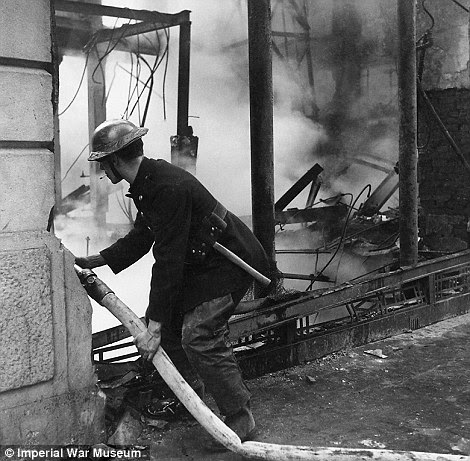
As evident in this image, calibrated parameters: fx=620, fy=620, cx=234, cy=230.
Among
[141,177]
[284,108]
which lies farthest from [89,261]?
[284,108]

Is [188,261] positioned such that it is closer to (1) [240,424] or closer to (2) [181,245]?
(2) [181,245]

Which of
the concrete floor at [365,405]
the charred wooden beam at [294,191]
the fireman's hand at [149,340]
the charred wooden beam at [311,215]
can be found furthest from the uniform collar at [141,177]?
the charred wooden beam at [294,191]

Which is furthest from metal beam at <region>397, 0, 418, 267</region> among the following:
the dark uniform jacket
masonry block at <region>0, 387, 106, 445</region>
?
masonry block at <region>0, 387, 106, 445</region>

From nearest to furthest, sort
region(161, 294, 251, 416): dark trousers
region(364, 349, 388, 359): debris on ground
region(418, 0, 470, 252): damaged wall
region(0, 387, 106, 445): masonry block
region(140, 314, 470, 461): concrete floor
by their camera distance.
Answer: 1. region(0, 387, 106, 445): masonry block
2. region(161, 294, 251, 416): dark trousers
3. region(140, 314, 470, 461): concrete floor
4. region(364, 349, 388, 359): debris on ground
5. region(418, 0, 470, 252): damaged wall

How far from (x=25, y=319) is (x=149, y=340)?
74 cm

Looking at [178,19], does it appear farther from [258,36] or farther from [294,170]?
[294,170]

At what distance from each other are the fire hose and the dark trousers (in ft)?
0.55

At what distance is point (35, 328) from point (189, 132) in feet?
15.3

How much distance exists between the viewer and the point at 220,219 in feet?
12.7

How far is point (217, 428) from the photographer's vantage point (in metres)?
3.72

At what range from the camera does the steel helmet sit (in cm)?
368

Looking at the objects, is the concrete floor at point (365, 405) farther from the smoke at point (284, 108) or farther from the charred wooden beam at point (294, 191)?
the smoke at point (284, 108)

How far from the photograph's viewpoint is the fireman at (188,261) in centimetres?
367

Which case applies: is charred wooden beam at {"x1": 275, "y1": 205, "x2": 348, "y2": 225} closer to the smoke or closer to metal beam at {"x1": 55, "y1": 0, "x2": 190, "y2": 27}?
metal beam at {"x1": 55, "y1": 0, "x2": 190, "y2": 27}
